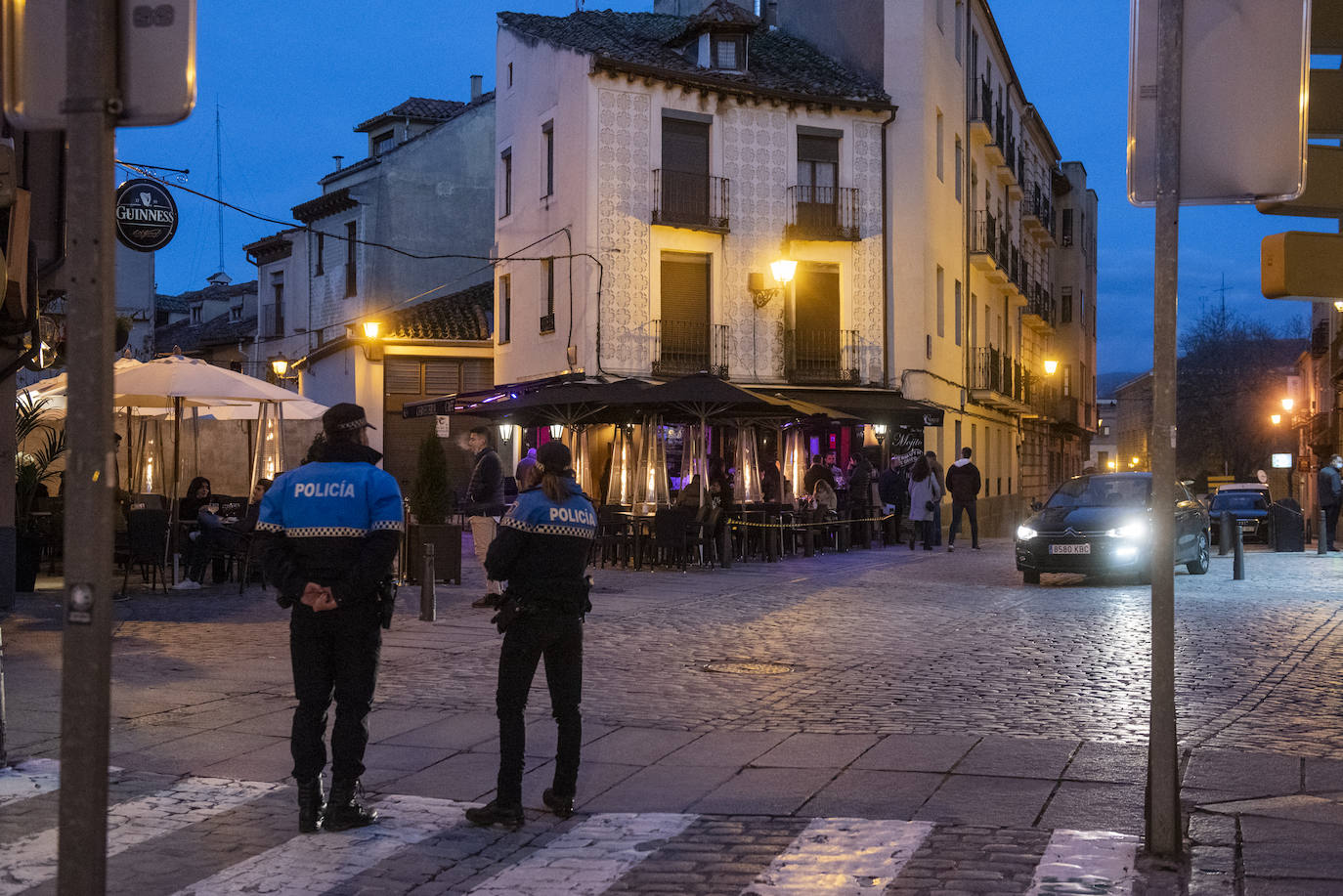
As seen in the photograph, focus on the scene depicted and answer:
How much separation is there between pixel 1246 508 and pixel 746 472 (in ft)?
57.5

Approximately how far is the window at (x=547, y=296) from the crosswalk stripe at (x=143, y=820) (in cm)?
2531

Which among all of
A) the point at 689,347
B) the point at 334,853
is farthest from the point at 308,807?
the point at 689,347

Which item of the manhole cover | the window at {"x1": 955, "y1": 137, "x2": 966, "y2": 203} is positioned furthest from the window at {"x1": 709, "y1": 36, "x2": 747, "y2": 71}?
the manhole cover

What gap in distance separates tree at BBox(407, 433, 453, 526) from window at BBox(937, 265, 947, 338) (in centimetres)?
1818

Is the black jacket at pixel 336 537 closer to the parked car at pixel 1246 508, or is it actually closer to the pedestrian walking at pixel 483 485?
the pedestrian walking at pixel 483 485

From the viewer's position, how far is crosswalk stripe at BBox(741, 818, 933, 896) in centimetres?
530

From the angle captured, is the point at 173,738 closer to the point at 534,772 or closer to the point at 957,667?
the point at 534,772

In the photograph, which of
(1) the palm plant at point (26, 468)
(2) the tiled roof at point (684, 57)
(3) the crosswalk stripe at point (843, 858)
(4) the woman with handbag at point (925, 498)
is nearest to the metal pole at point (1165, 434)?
(3) the crosswalk stripe at point (843, 858)

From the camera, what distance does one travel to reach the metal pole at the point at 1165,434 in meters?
5.39

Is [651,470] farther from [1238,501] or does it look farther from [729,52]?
[1238,501]

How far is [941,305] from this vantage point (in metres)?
34.7

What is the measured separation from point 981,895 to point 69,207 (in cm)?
369

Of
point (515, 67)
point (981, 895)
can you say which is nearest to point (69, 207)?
point (981, 895)

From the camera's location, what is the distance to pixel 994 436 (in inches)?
1662
